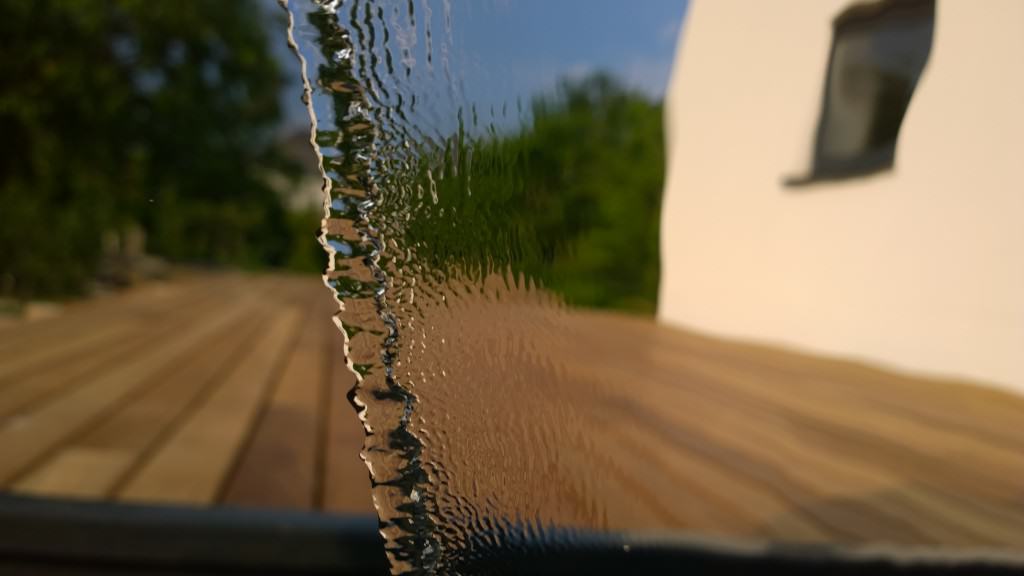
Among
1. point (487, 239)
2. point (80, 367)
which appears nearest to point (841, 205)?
point (487, 239)

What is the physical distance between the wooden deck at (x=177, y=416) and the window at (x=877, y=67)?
0.21m

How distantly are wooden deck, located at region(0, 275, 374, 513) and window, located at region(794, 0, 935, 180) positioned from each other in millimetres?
210

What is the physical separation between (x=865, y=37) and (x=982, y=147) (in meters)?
0.06

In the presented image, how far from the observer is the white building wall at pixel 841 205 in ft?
1.01

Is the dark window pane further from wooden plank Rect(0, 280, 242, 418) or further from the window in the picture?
wooden plank Rect(0, 280, 242, 418)

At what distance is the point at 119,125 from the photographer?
9.80ft

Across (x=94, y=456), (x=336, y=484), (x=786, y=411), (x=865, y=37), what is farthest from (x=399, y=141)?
(x=94, y=456)

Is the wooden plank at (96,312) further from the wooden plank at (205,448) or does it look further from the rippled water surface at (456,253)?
the rippled water surface at (456,253)

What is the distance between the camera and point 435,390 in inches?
7.5

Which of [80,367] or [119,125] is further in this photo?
[119,125]

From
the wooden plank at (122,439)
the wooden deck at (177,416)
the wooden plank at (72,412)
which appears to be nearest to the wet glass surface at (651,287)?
the wooden deck at (177,416)

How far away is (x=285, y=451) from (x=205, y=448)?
4.2 inches

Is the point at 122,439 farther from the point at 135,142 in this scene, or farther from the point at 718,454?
the point at 135,142

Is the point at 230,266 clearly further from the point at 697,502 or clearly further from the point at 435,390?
the point at 435,390
